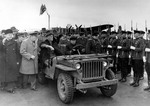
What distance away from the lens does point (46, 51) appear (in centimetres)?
660

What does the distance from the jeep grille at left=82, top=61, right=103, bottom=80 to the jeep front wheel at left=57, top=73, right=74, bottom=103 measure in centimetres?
42

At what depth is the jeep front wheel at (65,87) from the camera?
4.94 meters

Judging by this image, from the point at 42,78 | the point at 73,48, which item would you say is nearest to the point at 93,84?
the point at 73,48

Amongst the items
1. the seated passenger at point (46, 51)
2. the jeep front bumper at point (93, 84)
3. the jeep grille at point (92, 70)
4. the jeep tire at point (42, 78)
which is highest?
the seated passenger at point (46, 51)

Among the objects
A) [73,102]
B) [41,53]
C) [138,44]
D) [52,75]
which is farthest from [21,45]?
[138,44]

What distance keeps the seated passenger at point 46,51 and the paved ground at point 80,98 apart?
3.27ft

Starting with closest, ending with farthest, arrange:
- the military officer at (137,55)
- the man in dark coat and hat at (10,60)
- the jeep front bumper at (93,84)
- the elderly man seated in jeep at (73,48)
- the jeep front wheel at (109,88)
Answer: the jeep front bumper at (93,84)
the jeep front wheel at (109,88)
the man in dark coat and hat at (10,60)
the elderly man seated in jeep at (73,48)
the military officer at (137,55)

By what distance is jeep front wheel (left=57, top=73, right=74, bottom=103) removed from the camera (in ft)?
16.2

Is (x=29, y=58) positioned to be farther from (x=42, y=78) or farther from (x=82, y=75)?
(x=82, y=75)

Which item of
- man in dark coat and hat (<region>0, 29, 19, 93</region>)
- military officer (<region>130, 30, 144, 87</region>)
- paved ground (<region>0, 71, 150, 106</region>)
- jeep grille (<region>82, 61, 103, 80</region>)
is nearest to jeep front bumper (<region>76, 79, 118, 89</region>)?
jeep grille (<region>82, 61, 103, 80</region>)

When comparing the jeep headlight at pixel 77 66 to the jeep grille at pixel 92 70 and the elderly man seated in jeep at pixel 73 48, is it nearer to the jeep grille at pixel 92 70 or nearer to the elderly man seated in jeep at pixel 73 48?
the jeep grille at pixel 92 70

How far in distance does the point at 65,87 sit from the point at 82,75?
0.56 metres

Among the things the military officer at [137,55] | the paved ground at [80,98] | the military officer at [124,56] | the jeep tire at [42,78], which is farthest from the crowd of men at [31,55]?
the military officer at [124,56]

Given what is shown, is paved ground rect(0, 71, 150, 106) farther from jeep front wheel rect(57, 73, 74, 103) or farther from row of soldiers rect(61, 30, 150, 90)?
row of soldiers rect(61, 30, 150, 90)
